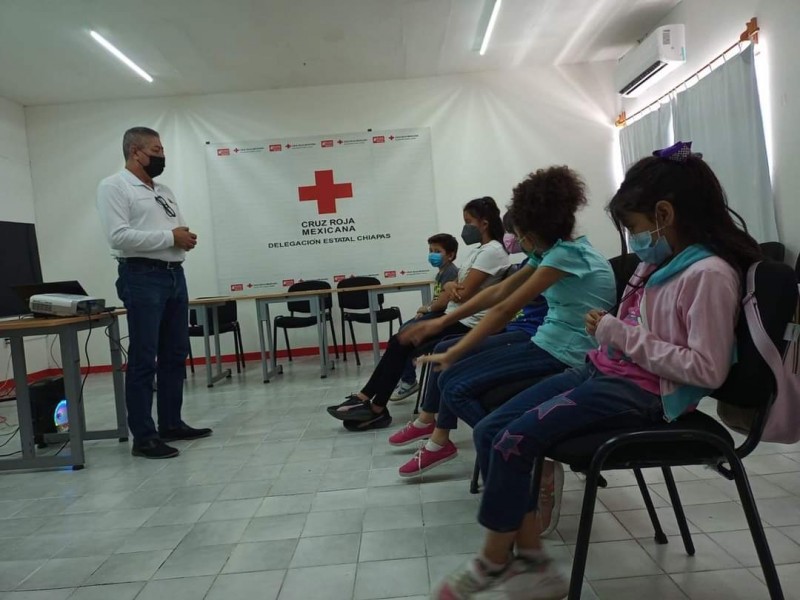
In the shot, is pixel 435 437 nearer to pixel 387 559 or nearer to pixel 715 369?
pixel 387 559

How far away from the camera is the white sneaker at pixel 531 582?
3.51 ft

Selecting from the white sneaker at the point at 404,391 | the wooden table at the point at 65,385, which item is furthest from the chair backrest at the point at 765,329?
the wooden table at the point at 65,385

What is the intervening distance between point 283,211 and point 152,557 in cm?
438

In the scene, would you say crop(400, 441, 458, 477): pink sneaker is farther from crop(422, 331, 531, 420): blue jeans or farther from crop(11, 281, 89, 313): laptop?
crop(11, 281, 89, 313): laptop

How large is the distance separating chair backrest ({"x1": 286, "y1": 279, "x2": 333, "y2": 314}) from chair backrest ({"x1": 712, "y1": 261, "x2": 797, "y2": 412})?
434 centimetres

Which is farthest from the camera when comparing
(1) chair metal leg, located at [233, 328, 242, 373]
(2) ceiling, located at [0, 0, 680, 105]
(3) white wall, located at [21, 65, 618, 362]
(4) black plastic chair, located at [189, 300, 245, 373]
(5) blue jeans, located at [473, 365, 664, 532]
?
(3) white wall, located at [21, 65, 618, 362]

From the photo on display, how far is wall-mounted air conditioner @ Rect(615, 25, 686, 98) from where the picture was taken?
4.18 metres

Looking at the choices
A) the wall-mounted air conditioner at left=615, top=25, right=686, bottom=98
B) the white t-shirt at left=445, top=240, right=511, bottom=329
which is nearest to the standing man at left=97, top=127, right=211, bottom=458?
the white t-shirt at left=445, top=240, right=511, bottom=329

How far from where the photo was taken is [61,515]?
195 cm

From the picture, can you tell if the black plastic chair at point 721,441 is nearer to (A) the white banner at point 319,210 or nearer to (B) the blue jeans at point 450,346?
(B) the blue jeans at point 450,346

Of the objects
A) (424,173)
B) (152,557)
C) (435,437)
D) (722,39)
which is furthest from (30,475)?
(722,39)

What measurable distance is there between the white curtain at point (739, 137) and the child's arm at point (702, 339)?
2.97 meters

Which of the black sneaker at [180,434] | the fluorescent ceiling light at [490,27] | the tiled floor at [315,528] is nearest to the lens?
the tiled floor at [315,528]

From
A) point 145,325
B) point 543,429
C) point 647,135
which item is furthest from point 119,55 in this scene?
point 543,429
